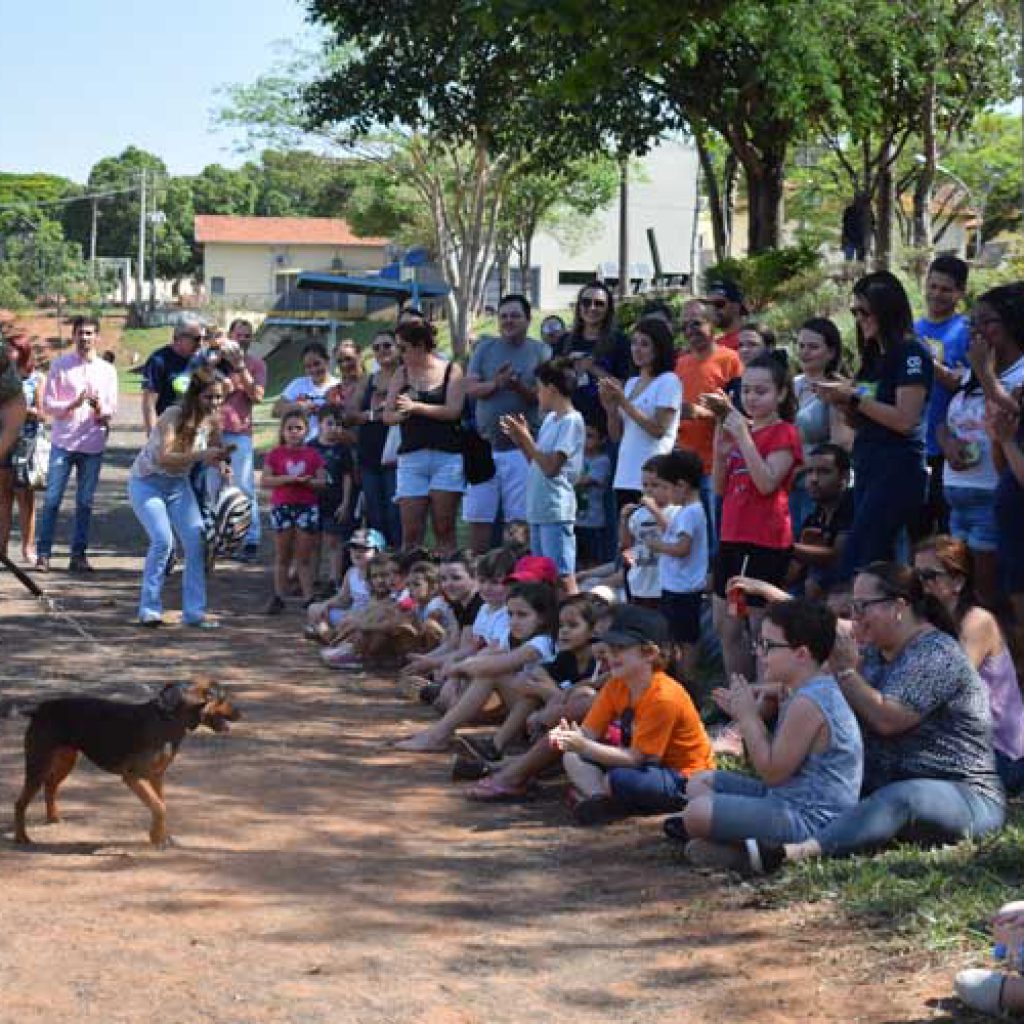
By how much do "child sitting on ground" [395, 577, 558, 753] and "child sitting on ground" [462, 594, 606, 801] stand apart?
3.4 inches

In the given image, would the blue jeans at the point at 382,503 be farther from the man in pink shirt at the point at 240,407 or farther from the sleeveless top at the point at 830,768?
the sleeveless top at the point at 830,768

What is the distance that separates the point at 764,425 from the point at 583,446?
7.09 feet

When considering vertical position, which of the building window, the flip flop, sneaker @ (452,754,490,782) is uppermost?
the building window

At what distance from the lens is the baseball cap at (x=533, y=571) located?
9.55m

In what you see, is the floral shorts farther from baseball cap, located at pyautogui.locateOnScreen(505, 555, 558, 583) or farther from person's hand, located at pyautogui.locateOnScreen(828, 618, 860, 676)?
person's hand, located at pyautogui.locateOnScreen(828, 618, 860, 676)

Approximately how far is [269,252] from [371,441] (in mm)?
98240

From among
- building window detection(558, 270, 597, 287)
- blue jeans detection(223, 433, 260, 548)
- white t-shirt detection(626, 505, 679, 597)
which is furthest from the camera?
building window detection(558, 270, 597, 287)

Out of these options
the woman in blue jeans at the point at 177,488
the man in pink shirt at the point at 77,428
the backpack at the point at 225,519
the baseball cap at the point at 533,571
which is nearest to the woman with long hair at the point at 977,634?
the baseball cap at the point at 533,571

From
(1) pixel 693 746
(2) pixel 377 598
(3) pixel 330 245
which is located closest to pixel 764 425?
(1) pixel 693 746

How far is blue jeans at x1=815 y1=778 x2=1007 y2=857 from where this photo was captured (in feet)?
21.9

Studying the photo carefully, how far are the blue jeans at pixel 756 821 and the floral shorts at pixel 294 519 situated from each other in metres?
7.15

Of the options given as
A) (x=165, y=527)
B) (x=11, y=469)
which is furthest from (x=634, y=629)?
(x=11, y=469)

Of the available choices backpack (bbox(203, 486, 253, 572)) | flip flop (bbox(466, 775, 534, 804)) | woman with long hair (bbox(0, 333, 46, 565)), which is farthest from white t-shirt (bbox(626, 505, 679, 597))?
woman with long hair (bbox(0, 333, 46, 565))

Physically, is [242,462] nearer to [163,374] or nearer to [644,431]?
[163,374]
